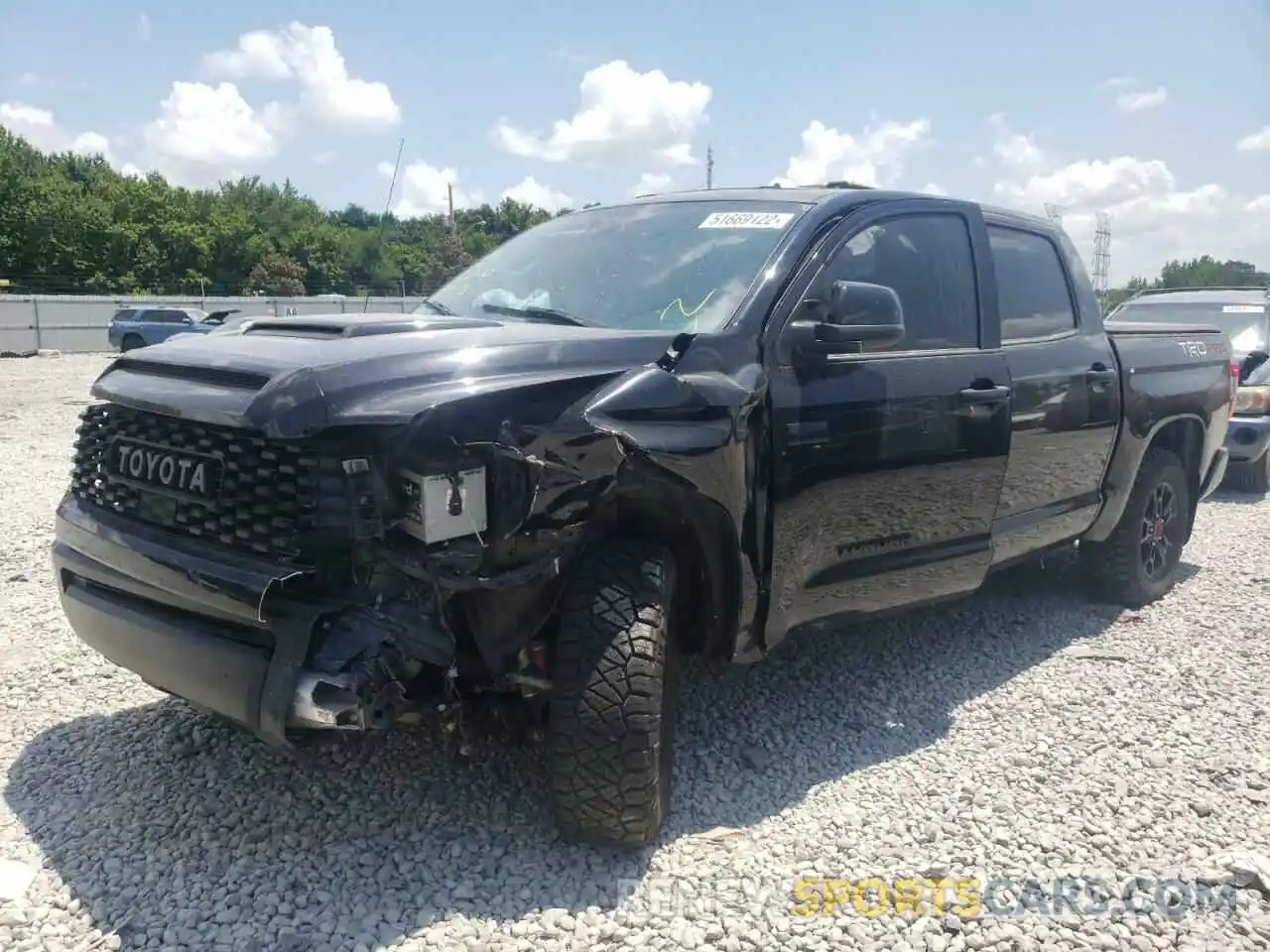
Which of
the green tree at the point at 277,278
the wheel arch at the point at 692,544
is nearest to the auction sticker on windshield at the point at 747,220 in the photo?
the wheel arch at the point at 692,544

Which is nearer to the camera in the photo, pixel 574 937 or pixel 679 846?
pixel 574 937

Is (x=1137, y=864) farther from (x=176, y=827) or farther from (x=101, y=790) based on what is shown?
(x=101, y=790)

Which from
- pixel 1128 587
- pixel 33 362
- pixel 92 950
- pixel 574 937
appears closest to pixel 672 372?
pixel 574 937

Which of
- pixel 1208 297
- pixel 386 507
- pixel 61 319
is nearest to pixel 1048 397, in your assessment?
pixel 386 507

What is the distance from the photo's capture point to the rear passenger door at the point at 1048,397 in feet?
13.9

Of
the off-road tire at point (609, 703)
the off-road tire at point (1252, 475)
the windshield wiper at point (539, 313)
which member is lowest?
the off-road tire at point (1252, 475)

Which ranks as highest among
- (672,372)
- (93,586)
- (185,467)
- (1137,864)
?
(672,372)

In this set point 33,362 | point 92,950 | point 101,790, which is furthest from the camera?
point 33,362

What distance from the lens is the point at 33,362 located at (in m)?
23.6

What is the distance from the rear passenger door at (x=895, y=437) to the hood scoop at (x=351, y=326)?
3.34ft

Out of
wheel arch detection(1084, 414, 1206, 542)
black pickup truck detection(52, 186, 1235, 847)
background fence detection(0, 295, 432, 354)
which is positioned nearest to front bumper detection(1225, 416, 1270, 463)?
wheel arch detection(1084, 414, 1206, 542)

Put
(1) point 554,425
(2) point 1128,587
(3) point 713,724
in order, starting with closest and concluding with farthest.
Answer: (1) point 554,425 < (3) point 713,724 < (2) point 1128,587

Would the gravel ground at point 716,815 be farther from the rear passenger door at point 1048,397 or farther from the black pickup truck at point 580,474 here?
the rear passenger door at point 1048,397

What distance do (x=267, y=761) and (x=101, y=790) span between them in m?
0.49
